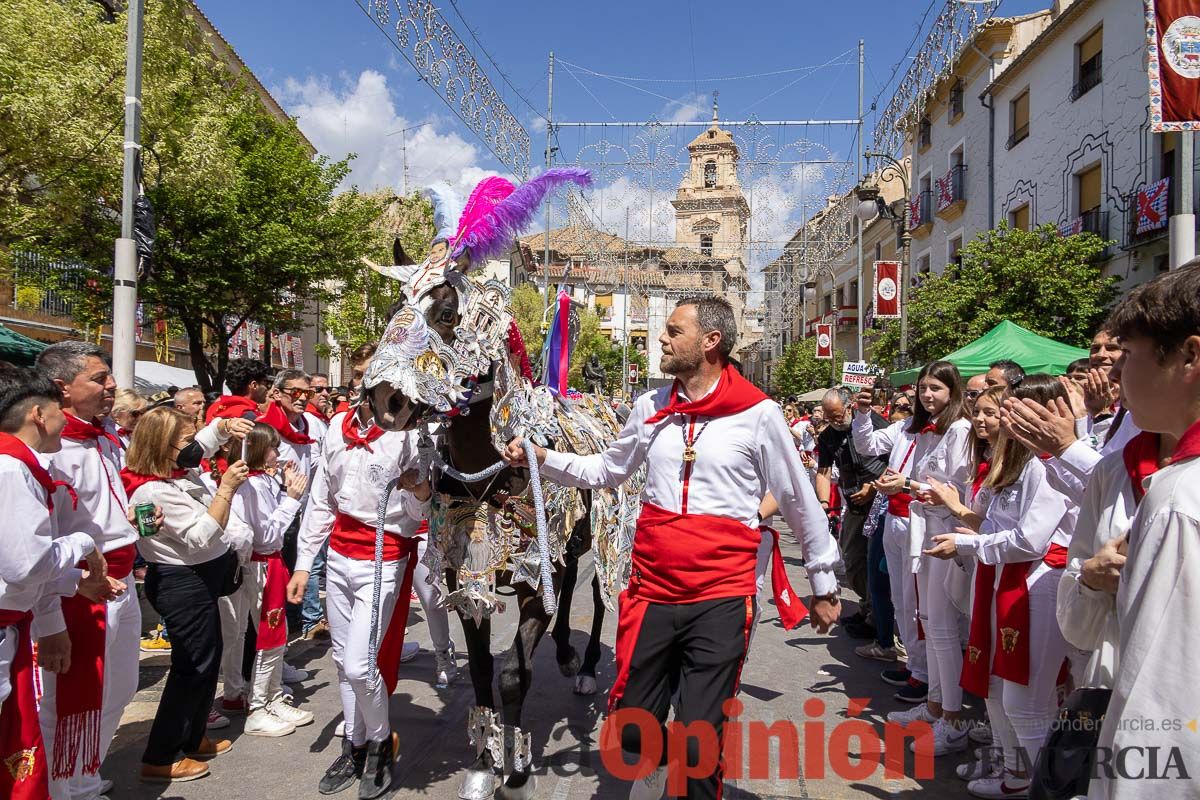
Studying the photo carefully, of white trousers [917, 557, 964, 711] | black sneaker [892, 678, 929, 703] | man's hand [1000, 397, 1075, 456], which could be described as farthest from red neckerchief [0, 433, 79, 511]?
black sneaker [892, 678, 929, 703]

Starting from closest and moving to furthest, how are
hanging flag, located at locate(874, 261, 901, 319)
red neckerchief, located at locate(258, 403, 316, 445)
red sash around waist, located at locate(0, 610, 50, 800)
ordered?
red sash around waist, located at locate(0, 610, 50, 800), red neckerchief, located at locate(258, 403, 316, 445), hanging flag, located at locate(874, 261, 901, 319)

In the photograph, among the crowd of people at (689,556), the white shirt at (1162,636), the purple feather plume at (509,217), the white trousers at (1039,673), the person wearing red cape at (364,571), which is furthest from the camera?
the person wearing red cape at (364,571)

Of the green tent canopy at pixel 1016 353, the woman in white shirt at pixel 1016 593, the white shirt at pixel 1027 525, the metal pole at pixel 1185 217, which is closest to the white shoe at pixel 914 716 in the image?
the woman in white shirt at pixel 1016 593

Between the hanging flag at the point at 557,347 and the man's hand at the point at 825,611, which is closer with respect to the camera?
the man's hand at the point at 825,611

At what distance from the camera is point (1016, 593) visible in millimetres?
3381

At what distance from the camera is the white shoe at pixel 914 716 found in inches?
179

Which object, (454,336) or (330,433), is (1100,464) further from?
(330,433)

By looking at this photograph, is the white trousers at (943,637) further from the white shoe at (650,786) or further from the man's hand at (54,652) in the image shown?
the man's hand at (54,652)

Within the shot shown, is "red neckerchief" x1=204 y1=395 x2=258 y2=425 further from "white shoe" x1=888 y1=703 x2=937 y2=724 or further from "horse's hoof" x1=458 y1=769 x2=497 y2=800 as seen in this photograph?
"white shoe" x1=888 y1=703 x2=937 y2=724

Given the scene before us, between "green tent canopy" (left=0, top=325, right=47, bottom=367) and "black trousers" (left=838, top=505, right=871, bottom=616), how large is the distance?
31.2 ft

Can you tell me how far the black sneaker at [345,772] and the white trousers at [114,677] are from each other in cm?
97

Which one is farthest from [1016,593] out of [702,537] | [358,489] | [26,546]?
[26,546]

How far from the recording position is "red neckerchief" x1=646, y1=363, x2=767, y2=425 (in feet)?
10.0

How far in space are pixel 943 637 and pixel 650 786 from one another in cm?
204
